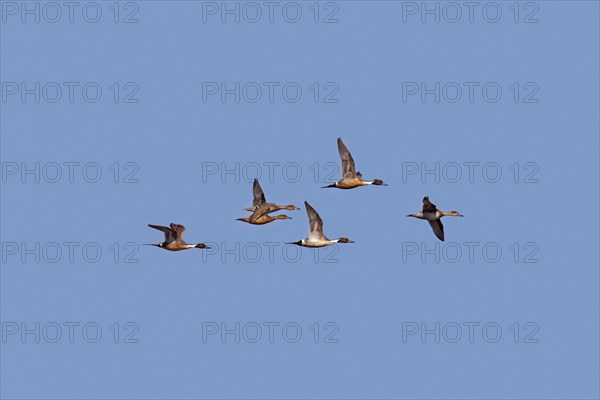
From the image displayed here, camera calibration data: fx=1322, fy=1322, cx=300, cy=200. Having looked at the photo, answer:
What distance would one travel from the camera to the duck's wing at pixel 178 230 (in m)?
41.4

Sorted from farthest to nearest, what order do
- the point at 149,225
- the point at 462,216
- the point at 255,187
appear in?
the point at 255,187 < the point at 462,216 < the point at 149,225

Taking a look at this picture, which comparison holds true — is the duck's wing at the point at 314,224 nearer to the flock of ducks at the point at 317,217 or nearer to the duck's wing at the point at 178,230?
the flock of ducks at the point at 317,217

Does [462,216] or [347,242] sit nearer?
[347,242]

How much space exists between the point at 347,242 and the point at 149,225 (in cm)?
610

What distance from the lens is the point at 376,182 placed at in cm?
4278

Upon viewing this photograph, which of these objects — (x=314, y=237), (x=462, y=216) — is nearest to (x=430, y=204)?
(x=462, y=216)

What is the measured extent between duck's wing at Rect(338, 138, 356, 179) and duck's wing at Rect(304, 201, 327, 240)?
9.11 feet

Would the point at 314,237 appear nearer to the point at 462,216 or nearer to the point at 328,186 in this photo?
the point at 328,186

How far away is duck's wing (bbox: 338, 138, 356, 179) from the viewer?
139 ft

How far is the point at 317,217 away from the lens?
133 feet

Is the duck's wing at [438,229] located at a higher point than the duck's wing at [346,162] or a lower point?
lower

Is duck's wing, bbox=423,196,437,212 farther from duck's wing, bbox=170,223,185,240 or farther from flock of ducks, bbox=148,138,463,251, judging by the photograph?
duck's wing, bbox=170,223,185,240

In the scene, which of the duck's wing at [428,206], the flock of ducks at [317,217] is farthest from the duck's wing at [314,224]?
the duck's wing at [428,206]

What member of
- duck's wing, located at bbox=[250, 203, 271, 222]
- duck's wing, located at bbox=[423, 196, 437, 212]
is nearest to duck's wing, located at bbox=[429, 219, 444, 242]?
duck's wing, located at bbox=[423, 196, 437, 212]
